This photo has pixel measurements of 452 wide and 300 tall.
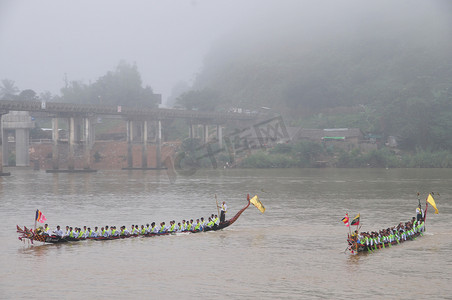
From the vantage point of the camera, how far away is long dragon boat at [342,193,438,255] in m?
30.6

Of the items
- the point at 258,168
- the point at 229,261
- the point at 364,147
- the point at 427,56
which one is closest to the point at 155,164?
the point at 258,168

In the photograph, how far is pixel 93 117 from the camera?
12338 centimetres

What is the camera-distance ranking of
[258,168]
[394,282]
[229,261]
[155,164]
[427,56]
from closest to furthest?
[394,282], [229,261], [258,168], [155,164], [427,56]

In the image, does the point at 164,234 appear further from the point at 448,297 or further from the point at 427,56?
the point at 427,56

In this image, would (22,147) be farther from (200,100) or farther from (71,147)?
(200,100)

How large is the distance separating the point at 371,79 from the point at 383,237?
12747 centimetres

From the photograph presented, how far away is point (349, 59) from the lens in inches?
6644

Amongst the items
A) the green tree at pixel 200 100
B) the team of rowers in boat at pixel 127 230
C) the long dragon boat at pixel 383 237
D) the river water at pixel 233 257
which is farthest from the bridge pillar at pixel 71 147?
the long dragon boat at pixel 383 237

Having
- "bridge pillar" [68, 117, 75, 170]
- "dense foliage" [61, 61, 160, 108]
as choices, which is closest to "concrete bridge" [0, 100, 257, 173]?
"bridge pillar" [68, 117, 75, 170]

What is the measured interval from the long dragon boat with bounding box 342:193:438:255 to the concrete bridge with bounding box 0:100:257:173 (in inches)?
2972

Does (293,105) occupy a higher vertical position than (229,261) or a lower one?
higher

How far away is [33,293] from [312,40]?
602ft

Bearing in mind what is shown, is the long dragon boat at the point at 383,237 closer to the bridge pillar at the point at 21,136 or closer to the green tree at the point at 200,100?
the bridge pillar at the point at 21,136

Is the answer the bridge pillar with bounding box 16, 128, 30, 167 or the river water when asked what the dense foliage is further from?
the river water
